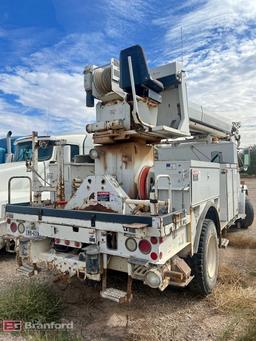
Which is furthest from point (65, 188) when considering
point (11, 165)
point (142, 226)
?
point (11, 165)

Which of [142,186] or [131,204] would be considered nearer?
[131,204]

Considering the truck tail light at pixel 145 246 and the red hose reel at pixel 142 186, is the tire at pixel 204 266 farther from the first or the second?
the truck tail light at pixel 145 246

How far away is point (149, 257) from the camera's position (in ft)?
9.36

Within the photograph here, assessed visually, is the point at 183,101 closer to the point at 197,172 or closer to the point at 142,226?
the point at 197,172

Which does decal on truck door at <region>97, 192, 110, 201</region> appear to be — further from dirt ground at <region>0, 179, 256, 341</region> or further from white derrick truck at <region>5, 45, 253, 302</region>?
dirt ground at <region>0, 179, 256, 341</region>

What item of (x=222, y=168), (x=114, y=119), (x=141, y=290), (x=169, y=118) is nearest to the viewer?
(x=114, y=119)

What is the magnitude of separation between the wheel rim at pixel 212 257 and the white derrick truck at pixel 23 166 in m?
2.32

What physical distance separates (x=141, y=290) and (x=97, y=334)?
3.66ft

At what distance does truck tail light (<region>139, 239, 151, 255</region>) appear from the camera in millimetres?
2857

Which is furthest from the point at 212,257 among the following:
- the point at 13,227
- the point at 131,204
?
the point at 13,227

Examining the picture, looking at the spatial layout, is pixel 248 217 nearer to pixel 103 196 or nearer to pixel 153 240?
pixel 103 196

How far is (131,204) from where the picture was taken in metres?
3.33

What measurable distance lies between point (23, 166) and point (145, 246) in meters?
4.07

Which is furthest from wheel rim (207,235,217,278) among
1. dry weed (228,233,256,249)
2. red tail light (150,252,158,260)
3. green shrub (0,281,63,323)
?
dry weed (228,233,256,249)
